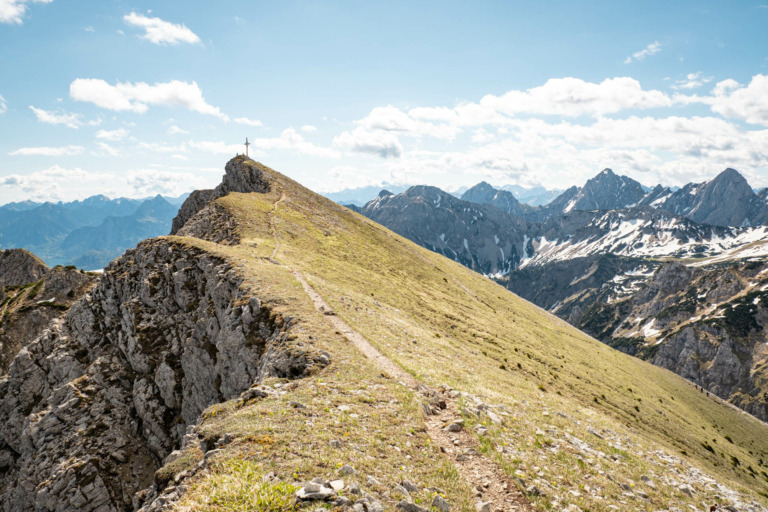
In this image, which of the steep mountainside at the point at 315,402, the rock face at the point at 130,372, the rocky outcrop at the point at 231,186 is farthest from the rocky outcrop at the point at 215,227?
the rocky outcrop at the point at 231,186

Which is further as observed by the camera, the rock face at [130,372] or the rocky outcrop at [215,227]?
the rocky outcrop at [215,227]

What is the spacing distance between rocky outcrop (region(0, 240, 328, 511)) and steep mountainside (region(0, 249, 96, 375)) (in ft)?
94.9

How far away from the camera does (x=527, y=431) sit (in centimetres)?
1981

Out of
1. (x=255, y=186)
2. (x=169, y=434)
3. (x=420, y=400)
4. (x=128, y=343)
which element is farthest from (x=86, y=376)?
(x=255, y=186)

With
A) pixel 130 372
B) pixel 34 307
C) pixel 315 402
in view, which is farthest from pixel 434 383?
pixel 34 307

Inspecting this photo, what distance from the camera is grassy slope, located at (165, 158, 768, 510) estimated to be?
14086mm

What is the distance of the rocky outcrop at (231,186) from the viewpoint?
98625 millimetres

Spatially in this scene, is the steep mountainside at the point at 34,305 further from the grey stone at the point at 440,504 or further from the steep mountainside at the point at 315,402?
the grey stone at the point at 440,504

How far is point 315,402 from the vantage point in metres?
17.7

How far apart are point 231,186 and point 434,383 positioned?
96155 mm

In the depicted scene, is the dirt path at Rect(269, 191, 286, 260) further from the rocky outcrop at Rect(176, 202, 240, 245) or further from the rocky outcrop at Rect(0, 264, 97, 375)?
the rocky outcrop at Rect(0, 264, 97, 375)

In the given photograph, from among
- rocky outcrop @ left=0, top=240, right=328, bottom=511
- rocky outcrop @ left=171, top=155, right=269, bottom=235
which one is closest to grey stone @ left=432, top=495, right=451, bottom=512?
rocky outcrop @ left=0, top=240, right=328, bottom=511

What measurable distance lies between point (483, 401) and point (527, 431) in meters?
3.40

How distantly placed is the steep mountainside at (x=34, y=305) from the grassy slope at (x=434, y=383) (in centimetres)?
5233
